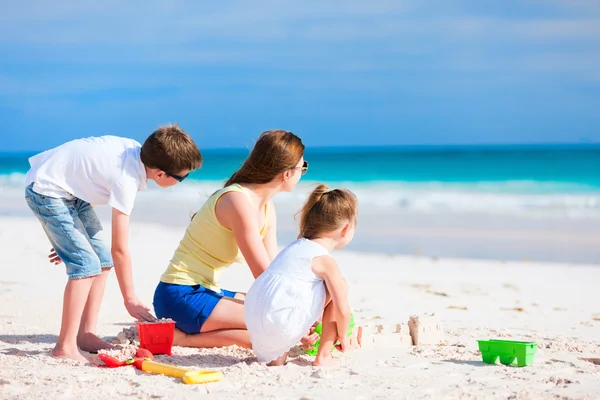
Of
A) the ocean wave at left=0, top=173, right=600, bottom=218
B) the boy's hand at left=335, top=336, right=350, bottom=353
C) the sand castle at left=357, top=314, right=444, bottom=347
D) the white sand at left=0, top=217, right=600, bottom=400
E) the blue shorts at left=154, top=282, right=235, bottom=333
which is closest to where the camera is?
the white sand at left=0, top=217, right=600, bottom=400

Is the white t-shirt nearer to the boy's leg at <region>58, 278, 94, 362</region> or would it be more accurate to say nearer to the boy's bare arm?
the boy's bare arm

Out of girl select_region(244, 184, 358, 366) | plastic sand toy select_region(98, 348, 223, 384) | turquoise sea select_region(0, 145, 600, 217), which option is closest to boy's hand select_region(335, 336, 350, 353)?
girl select_region(244, 184, 358, 366)

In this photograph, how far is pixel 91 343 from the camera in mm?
4090

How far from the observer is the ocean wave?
1535cm

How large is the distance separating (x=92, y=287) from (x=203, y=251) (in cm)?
68

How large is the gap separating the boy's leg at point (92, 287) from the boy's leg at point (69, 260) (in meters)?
0.21

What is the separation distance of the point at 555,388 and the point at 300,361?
1211mm

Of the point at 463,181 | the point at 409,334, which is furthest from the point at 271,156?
the point at 463,181

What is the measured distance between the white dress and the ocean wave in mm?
10995

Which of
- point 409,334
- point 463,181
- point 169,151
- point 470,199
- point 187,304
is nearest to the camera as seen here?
point 169,151

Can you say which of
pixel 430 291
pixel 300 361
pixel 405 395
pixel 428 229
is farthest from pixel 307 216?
pixel 428 229

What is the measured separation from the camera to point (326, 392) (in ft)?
10.3

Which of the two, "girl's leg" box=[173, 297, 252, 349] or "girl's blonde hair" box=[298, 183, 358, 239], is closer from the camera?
"girl's blonde hair" box=[298, 183, 358, 239]

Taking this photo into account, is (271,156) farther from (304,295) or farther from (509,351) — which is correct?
(509,351)
